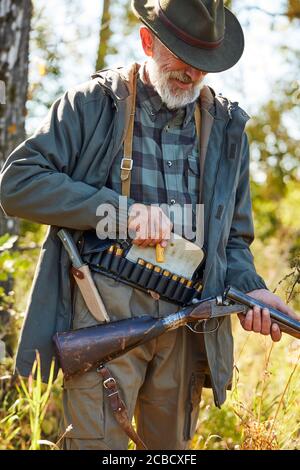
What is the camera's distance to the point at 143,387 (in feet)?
13.1

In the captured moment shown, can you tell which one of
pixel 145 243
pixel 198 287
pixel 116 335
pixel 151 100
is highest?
pixel 151 100

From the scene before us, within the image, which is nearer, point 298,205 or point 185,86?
point 185,86

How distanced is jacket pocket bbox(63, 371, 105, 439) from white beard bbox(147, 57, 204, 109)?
1.44 m

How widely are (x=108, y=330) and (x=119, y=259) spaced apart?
366mm

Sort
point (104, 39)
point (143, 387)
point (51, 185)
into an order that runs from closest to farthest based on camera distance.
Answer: point (51, 185)
point (143, 387)
point (104, 39)

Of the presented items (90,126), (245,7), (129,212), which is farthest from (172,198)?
(245,7)

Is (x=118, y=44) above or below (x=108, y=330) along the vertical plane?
above

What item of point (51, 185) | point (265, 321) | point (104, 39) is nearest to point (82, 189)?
point (51, 185)

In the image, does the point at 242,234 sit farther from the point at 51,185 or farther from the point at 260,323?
the point at 51,185

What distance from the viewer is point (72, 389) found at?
368 centimetres

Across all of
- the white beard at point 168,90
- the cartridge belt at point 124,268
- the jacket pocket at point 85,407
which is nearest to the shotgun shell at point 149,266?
the cartridge belt at point 124,268

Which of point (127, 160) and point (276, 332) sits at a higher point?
point (127, 160)

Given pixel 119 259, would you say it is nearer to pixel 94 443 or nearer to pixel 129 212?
pixel 129 212

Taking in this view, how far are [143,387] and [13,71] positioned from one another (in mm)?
2509
